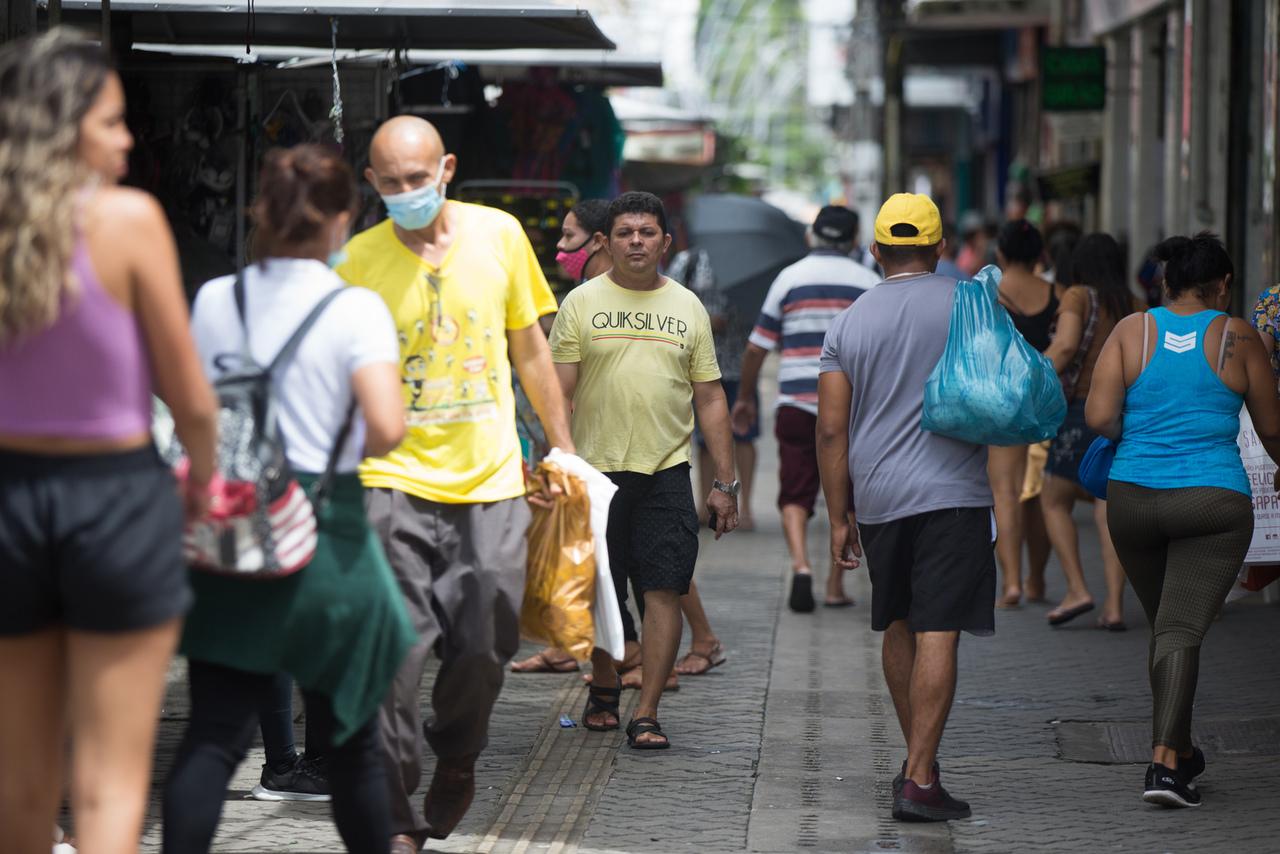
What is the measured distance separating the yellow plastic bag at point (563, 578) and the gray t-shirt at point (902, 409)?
0.96m

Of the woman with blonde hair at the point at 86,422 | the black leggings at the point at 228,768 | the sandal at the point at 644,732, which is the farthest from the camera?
the sandal at the point at 644,732

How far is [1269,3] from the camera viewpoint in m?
11.4

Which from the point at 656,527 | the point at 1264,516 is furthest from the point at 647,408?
the point at 1264,516

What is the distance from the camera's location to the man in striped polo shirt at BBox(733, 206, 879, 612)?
32.2 ft

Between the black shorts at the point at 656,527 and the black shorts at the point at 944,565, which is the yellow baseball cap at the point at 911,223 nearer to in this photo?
the black shorts at the point at 944,565

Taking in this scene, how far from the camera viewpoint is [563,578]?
565 centimetres

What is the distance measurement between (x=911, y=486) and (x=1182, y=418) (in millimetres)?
943

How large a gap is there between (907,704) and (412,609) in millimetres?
1871

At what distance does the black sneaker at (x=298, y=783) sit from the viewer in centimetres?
608

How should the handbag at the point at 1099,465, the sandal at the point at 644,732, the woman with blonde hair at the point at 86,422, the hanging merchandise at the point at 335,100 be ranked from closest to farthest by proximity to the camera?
the woman with blonde hair at the point at 86,422
the handbag at the point at 1099,465
the sandal at the point at 644,732
the hanging merchandise at the point at 335,100

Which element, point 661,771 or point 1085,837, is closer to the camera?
point 1085,837

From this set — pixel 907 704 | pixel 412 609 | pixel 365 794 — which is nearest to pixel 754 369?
pixel 907 704

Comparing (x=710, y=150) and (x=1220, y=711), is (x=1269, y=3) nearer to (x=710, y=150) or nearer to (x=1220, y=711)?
(x=1220, y=711)

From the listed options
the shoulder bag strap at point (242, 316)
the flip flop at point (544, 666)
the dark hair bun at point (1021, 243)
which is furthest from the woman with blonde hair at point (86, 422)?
the dark hair bun at point (1021, 243)
